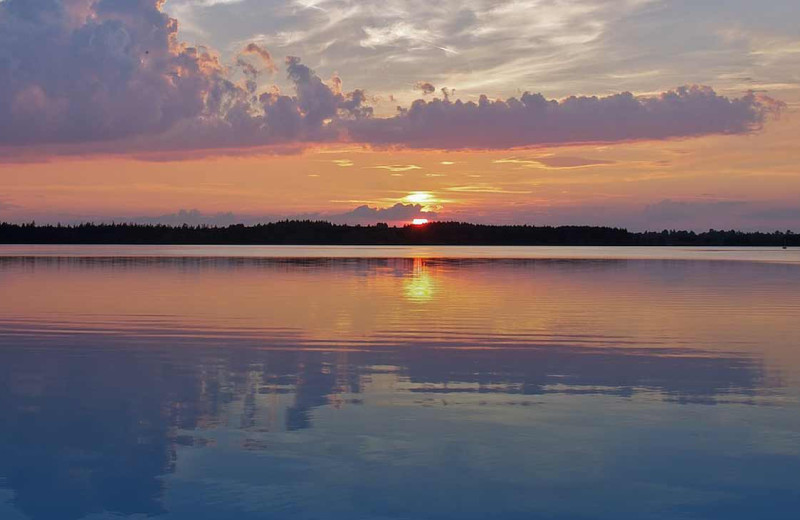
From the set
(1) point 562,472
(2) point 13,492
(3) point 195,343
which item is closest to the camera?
(2) point 13,492

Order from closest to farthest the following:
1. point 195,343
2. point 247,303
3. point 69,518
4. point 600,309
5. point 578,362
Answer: point 69,518
point 578,362
point 195,343
point 600,309
point 247,303

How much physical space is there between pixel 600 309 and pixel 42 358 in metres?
19.6

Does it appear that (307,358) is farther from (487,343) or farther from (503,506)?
(503,506)

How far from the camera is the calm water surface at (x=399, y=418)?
9.59 meters

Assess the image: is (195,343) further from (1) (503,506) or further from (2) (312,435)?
(1) (503,506)

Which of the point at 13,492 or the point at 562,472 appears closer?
the point at 13,492

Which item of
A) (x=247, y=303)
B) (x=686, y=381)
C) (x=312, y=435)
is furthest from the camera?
(x=247, y=303)

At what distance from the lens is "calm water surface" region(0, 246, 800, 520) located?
9586mm

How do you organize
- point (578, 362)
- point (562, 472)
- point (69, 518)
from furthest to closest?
point (578, 362)
point (562, 472)
point (69, 518)

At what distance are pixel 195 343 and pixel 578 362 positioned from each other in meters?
9.40

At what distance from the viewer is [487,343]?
22.1m

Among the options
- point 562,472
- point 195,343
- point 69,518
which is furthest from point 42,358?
point 562,472

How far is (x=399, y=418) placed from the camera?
13.2 m

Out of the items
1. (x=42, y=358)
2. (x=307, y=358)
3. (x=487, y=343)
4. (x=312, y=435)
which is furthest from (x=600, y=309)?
(x=312, y=435)
